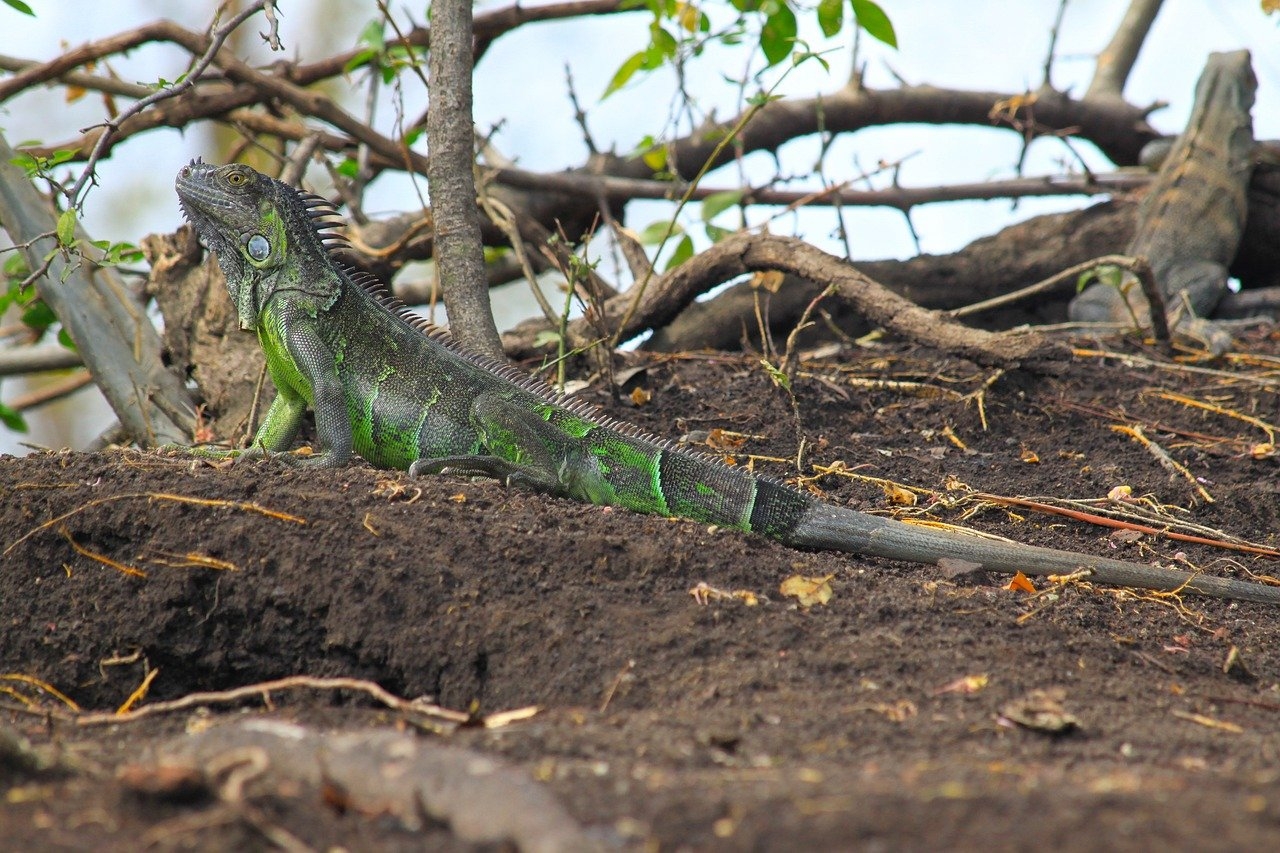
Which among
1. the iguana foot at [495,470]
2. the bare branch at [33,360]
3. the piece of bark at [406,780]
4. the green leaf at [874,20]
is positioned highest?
the green leaf at [874,20]

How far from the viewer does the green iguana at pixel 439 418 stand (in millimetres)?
4141

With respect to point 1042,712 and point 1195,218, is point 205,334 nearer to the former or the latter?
point 1042,712

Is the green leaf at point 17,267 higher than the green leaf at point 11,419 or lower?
higher

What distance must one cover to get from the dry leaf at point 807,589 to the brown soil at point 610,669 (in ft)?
0.19

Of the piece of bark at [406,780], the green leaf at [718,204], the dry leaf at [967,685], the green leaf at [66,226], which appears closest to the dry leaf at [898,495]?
the dry leaf at [967,685]

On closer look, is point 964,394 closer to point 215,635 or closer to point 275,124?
point 215,635

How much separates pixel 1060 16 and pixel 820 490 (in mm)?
4939

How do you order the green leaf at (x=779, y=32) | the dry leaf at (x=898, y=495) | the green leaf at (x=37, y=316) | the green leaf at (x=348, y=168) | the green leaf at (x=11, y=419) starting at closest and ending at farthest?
the dry leaf at (x=898, y=495)
the green leaf at (x=779, y=32)
the green leaf at (x=37, y=316)
the green leaf at (x=11, y=419)
the green leaf at (x=348, y=168)

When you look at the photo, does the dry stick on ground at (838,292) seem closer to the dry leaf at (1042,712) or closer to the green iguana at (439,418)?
the green iguana at (439,418)

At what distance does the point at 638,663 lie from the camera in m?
3.25

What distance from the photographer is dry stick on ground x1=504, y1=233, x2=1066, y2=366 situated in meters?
5.48

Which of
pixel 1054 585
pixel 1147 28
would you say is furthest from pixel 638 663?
pixel 1147 28

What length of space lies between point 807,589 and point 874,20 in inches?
105

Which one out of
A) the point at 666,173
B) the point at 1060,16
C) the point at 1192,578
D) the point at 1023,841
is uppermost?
the point at 1060,16
